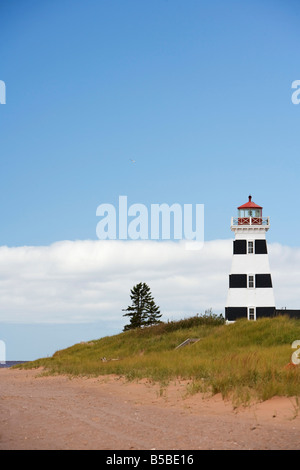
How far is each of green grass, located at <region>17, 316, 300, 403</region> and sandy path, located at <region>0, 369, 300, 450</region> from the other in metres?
0.89

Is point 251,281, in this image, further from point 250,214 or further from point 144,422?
point 144,422

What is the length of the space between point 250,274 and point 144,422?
34.9m

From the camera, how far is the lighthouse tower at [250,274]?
44.2 metres

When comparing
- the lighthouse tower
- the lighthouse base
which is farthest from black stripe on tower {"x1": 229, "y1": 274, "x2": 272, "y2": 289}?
the lighthouse base

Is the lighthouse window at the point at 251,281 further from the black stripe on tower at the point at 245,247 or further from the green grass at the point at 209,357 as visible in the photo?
the green grass at the point at 209,357

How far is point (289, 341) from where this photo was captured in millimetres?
27922

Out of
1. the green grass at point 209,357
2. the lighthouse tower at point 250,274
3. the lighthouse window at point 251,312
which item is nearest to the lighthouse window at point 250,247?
the lighthouse tower at point 250,274

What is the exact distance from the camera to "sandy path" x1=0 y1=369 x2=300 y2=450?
879 cm

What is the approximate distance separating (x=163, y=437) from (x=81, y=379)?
1471cm

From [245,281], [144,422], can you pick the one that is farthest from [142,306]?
[144,422]

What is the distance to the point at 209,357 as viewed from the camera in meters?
24.1

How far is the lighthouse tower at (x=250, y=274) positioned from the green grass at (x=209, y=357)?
3878mm
